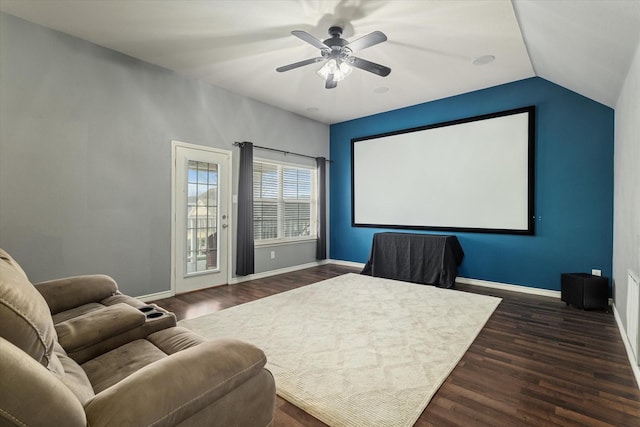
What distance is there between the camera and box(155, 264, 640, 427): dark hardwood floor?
5.82 feet

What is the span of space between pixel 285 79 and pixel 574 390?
442 centimetres

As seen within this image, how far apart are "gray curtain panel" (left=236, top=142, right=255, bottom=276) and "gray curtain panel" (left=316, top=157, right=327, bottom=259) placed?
5.72ft

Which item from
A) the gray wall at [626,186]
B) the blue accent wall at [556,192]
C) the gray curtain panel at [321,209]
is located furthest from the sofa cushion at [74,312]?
the blue accent wall at [556,192]

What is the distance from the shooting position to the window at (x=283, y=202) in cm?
555

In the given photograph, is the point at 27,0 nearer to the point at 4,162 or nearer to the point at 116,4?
the point at 116,4

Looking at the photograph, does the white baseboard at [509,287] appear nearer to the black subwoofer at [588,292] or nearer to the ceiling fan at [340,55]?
the black subwoofer at [588,292]

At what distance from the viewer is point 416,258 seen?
5.05 m

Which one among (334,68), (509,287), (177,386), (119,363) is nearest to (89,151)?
(334,68)

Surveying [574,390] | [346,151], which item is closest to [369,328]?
[574,390]

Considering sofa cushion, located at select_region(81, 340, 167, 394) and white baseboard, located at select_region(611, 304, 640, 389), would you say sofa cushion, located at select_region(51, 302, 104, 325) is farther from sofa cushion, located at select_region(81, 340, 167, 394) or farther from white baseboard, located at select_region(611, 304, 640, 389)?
white baseboard, located at select_region(611, 304, 640, 389)

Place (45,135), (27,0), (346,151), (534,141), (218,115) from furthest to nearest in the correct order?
(346,151) < (218,115) < (534,141) < (45,135) < (27,0)

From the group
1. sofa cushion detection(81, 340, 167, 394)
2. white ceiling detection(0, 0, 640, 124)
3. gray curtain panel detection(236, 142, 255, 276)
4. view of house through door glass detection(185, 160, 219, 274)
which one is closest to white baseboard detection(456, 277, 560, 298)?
white ceiling detection(0, 0, 640, 124)

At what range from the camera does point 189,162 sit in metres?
4.48

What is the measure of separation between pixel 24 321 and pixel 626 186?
422 centimetres
